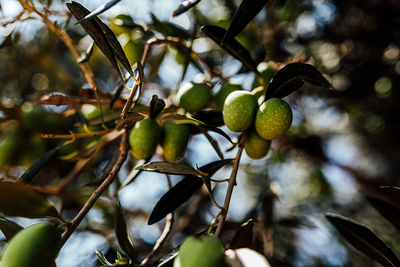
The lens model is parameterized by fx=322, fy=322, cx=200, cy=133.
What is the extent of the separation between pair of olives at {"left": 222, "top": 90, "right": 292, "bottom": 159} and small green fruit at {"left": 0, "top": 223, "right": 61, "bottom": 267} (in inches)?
21.8

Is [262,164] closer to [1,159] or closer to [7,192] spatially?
[1,159]

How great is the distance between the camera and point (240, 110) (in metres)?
0.94

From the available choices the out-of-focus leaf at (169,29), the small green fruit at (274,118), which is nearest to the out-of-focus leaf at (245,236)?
the small green fruit at (274,118)

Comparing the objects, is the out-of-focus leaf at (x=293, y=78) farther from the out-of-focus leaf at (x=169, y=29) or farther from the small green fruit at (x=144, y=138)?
the out-of-focus leaf at (x=169, y=29)

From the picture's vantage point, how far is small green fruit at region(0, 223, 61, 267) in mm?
646

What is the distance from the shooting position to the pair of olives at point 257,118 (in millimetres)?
890

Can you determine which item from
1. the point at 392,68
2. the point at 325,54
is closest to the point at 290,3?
the point at 325,54

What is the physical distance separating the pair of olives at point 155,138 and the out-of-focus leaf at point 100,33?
0.69 feet

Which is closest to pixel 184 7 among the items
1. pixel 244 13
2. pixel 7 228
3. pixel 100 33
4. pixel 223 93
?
pixel 244 13

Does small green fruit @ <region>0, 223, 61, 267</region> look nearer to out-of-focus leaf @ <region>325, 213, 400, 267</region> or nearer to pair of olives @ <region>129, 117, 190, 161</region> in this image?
pair of olives @ <region>129, 117, 190, 161</region>

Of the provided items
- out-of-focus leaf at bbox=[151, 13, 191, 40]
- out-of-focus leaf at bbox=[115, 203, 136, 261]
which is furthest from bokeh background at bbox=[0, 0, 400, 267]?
out-of-focus leaf at bbox=[115, 203, 136, 261]

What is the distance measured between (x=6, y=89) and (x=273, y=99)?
82.9 inches

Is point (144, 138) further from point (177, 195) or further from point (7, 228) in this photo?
point (7, 228)

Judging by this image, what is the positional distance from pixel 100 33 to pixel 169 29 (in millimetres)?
568
